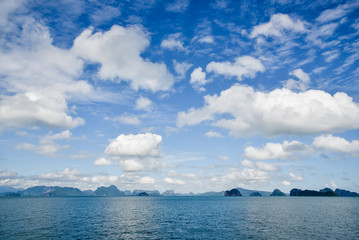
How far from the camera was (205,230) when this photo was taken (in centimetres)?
7031

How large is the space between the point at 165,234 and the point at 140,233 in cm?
749

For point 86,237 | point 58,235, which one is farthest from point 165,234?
point 58,235

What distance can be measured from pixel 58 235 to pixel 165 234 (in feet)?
93.2

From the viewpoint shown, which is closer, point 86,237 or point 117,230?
point 86,237

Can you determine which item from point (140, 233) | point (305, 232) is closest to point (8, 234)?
point (140, 233)

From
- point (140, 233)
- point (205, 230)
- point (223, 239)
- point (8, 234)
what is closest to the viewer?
point (223, 239)

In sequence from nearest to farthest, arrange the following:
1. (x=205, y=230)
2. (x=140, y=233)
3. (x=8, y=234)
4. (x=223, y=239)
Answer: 1. (x=223, y=239)
2. (x=8, y=234)
3. (x=140, y=233)
4. (x=205, y=230)

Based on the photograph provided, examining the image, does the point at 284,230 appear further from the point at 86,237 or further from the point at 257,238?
the point at 86,237

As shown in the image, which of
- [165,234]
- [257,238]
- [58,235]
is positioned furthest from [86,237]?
[257,238]

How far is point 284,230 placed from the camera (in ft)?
229

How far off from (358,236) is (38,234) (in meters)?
86.1

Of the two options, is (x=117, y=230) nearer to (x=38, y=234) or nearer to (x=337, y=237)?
(x=38, y=234)

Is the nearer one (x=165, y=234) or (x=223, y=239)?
(x=223, y=239)

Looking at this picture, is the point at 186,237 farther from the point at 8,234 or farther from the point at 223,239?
the point at 8,234
